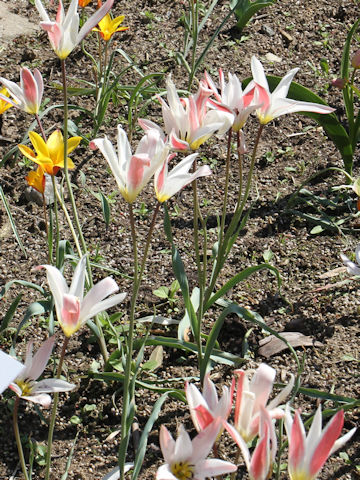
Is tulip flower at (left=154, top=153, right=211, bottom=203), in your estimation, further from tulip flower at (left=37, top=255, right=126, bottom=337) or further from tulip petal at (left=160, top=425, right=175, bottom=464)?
tulip petal at (left=160, top=425, right=175, bottom=464)

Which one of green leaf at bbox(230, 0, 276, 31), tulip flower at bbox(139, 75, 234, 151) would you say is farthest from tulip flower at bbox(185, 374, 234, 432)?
green leaf at bbox(230, 0, 276, 31)

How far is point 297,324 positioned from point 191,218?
536 millimetres

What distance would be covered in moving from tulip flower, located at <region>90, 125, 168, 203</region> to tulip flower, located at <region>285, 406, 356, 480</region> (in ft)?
1.44

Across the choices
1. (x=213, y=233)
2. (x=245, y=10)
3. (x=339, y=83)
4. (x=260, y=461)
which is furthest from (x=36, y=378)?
(x=245, y=10)

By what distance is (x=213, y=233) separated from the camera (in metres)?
2.29

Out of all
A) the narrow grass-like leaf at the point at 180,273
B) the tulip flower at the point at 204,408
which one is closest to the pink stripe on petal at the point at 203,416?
the tulip flower at the point at 204,408

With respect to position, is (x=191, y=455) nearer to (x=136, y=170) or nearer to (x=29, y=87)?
(x=136, y=170)

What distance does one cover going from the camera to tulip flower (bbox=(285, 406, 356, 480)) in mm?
952

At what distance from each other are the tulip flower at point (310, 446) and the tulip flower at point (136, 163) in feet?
1.44

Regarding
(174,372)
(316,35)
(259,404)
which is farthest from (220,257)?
(316,35)

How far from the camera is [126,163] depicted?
1.28 meters

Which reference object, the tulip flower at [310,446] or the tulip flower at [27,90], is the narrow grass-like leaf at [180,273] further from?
the tulip flower at [310,446]

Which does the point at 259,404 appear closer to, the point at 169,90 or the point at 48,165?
the point at 169,90

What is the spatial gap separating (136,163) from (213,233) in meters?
1.15
